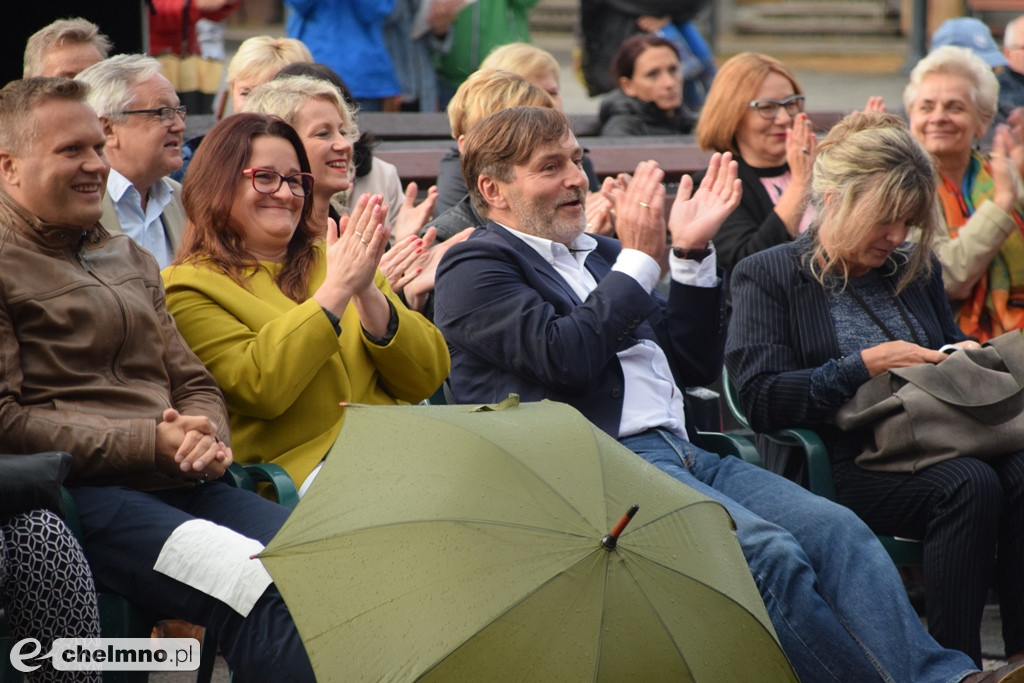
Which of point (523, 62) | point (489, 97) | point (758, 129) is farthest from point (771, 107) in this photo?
point (489, 97)

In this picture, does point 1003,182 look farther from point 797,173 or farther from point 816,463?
point 816,463

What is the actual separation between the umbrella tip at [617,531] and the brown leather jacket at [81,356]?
126 cm

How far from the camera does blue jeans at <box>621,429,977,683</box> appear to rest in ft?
11.4

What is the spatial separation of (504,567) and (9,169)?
172 cm

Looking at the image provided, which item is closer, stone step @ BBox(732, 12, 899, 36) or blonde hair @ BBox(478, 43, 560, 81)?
blonde hair @ BBox(478, 43, 560, 81)

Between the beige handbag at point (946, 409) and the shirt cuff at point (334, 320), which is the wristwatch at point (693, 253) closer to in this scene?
the beige handbag at point (946, 409)

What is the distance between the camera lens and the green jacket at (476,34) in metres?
8.60

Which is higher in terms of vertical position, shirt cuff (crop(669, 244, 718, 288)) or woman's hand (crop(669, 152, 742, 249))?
woman's hand (crop(669, 152, 742, 249))

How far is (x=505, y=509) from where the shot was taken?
2.79 metres

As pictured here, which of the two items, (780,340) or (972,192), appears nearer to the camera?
(780,340)

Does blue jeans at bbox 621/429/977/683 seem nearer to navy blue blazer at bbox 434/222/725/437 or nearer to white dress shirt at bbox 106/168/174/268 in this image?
navy blue blazer at bbox 434/222/725/437

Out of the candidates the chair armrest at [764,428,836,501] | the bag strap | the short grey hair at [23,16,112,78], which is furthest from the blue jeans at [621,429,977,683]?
the bag strap

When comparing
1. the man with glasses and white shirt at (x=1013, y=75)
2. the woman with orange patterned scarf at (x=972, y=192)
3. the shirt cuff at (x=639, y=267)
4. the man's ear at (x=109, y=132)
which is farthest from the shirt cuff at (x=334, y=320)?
the man with glasses and white shirt at (x=1013, y=75)

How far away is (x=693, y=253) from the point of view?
409 centimetres
